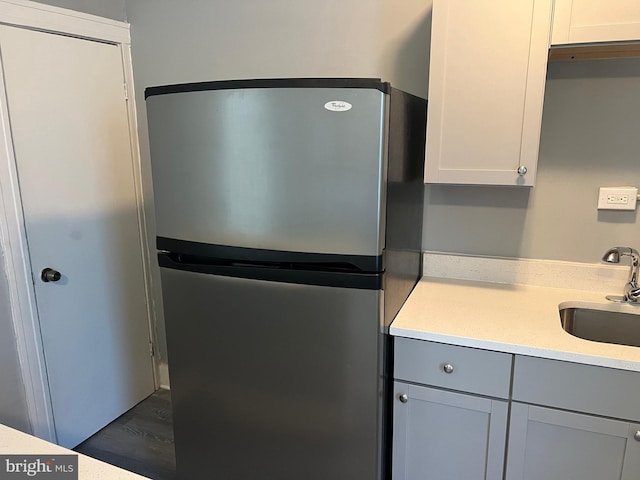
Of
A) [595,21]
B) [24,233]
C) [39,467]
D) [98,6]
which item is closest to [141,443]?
[24,233]

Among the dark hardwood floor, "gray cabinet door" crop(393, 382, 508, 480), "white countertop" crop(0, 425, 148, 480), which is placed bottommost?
the dark hardwood floor

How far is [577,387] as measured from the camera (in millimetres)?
1480

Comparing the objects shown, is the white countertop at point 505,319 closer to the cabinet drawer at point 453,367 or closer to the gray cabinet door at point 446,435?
the cabinet drawer at point 453,367

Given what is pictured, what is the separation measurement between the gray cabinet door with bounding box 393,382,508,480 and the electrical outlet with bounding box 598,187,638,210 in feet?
2.93

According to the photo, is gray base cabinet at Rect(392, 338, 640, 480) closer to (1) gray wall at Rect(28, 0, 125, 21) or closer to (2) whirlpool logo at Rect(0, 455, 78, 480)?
(2) whirlpool logo at Rect(0, 455, 78, 480)

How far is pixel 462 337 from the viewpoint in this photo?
5.17ft

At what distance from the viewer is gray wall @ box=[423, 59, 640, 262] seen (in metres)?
1.81

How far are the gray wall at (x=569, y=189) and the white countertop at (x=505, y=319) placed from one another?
0.17m

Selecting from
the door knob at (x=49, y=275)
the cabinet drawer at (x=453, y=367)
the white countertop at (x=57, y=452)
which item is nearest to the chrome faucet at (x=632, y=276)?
the cabinet drawer at (x=453, y=367)

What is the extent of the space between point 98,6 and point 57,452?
7.04ft

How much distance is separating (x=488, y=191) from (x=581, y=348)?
0.79 m

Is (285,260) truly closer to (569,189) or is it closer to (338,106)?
(338,106)

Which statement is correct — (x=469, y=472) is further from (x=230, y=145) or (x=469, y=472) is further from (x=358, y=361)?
(x=230, y=145)

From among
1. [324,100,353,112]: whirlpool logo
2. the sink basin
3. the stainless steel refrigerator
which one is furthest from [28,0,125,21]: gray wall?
the sink basin
